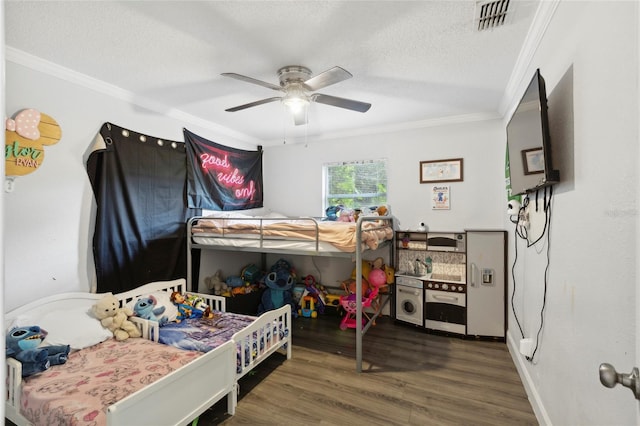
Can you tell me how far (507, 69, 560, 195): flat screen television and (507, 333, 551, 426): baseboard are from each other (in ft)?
4.38

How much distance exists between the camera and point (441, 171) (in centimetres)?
352

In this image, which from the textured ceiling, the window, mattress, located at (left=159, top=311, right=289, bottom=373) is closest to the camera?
the textured ceiling

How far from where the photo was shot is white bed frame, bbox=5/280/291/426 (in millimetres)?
1453

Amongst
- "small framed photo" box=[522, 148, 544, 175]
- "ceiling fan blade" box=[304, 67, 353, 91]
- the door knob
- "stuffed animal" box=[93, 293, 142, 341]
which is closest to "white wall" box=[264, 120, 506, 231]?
→ "small framed photo" box=[522, 148, 544, 175]

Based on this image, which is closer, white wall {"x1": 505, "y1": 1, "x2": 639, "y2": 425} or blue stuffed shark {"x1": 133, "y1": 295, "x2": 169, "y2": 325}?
white wall {"x1": 505, "y1": 1, "x2": 639, "y2": 425}

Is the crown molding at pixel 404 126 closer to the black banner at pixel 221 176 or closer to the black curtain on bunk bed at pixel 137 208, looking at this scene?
the black banner at pixel 221 176

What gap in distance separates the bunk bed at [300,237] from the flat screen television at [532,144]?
3.86 ft

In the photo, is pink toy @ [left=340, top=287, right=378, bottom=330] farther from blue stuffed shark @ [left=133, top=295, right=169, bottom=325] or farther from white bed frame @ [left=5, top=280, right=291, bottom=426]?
blue stuffed shark @ [left=133, top=295, right=169, bottom=325]

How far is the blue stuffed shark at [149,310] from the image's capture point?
2.44 meters

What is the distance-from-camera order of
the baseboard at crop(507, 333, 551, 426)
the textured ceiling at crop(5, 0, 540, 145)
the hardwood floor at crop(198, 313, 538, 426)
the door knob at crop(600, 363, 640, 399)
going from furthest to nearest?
1. the hardwood floor at crop(198, 313, 538, 426)
2. the baseboard at crop(507, 333, 551, 426)
3. the textured ceiling at crop(5, 0, 540, 145)
4. the door knob at crop(600, 363, 640, 399)

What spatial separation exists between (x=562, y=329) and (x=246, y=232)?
2.61 meters

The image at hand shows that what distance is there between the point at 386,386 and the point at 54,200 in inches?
117

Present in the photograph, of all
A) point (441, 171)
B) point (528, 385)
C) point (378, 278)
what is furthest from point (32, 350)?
point (441, 171)

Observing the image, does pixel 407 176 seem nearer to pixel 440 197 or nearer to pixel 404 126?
pixel 440 197
